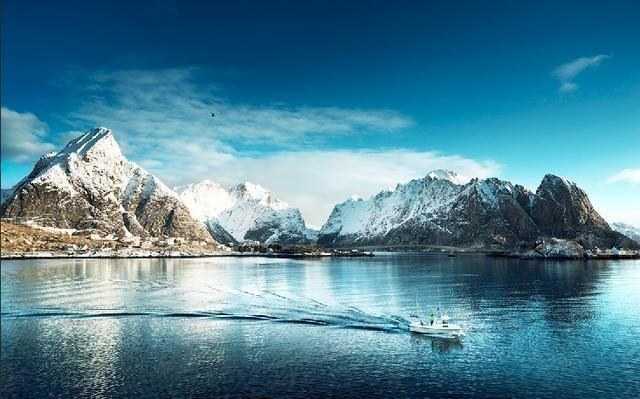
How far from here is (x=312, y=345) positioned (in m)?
79.4

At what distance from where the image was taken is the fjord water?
6009 cm

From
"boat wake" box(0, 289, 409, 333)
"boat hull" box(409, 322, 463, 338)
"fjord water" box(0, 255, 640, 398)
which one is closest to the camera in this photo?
"fjord water" box(0, 255, 640, 398)

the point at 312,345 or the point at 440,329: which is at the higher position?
the point at 440,329

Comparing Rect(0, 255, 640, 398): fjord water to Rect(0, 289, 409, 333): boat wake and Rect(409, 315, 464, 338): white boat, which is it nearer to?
Rect(0, 289, 409, 333): boat wake

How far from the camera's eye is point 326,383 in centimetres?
6103

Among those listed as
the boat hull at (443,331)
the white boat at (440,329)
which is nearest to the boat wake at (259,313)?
the white boat at (440,329)

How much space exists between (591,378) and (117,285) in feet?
453

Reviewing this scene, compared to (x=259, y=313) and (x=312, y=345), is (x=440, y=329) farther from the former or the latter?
(x=259, y=313)

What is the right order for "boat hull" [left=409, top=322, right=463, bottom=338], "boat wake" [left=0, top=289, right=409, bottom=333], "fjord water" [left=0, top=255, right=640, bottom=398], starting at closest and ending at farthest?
"fjord water" [left=0, top=255, right=640, bottom=398], "boat hull" [left=409, top=322, right=463, bottom=338], "boat wake" [left=0, top=289, right=409, bottom=333]

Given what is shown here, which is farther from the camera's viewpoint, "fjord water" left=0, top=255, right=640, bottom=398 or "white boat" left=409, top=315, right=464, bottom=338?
"white boat" left=409, top=315, right=464, bottom=338

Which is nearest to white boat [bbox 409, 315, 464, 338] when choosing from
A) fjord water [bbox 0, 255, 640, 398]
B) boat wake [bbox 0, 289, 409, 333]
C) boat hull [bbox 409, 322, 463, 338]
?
boat hull [bbox 409, 322, 463, 338]

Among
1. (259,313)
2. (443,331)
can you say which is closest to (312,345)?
(443,331)

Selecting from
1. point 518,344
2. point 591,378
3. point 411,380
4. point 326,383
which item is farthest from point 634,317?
point 326,383

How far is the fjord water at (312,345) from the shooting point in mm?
60094
